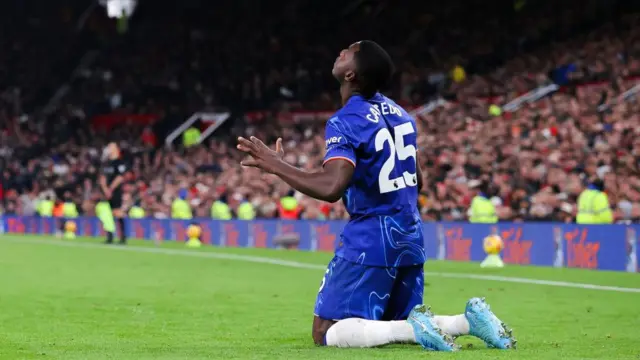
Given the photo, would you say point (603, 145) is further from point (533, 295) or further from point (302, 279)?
point (533, 295)

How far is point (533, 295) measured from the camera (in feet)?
53.2

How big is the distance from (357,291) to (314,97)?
39354mm

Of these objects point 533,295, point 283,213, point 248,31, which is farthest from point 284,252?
point 248,31

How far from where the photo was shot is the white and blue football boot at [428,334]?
8.18 meters

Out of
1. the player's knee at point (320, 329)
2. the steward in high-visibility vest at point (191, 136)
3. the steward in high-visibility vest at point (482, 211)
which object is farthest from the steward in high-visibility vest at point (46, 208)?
the player's knee at point (320, 329)

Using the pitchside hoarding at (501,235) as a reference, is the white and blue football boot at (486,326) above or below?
below

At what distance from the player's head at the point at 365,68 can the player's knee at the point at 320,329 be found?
1.57 meters

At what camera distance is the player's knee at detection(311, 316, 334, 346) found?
28.7ft

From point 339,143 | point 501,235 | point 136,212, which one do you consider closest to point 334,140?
point 339,143

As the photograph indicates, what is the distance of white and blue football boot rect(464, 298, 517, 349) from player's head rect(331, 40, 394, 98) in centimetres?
162

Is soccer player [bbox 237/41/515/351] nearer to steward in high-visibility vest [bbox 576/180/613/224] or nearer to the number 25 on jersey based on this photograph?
the number 25 on jersey

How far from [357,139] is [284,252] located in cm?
2101

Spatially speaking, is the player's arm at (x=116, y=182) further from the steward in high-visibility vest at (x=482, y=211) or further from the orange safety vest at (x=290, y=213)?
the steward in high-visibility vest at (x=482, y=211)

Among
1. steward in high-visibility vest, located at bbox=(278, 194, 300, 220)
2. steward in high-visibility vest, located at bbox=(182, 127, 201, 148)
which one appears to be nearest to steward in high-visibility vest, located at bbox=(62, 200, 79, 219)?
steward in high-visibility vest, located at bbox=(182, 127, 201, 148)
